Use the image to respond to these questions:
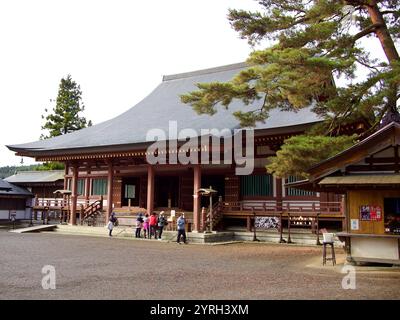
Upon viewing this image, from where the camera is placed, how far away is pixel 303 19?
43.7 ft

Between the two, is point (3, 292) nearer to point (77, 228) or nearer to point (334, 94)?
point (334, 94)

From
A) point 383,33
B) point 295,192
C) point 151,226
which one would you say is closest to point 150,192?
point 151,226

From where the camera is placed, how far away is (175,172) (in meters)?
23.0

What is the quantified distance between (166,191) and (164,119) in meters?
4.32

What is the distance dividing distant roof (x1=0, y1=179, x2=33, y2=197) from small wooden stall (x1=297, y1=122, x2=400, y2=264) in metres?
26.6

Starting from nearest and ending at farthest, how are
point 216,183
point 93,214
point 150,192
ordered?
point 150,192, point 216,183, point 93,214

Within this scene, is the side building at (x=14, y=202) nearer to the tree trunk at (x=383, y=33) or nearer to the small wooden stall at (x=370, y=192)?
the small wooden stall at (x=370, y=192)

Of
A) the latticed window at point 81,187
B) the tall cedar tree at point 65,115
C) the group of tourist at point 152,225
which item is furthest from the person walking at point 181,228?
the tall cedar tree at point 65,115

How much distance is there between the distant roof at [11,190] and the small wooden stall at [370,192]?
26594mm

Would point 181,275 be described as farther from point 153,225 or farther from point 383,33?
point 383,33

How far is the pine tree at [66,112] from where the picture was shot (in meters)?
44.8

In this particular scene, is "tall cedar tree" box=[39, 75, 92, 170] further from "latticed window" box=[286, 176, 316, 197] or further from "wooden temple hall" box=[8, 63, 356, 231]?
"latticed window" box=[286, 176, 316, 197]
